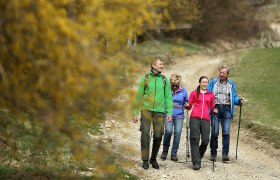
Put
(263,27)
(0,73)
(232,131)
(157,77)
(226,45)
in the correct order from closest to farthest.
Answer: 1. (0,73)
2. (157,77)
3. (232,131)
4. (226,45)
5. (263,27)

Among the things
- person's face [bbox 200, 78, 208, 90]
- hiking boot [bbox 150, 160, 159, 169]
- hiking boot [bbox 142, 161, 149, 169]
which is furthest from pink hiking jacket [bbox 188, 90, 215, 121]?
hiking boot [bbox 142, 161, 149, 169]

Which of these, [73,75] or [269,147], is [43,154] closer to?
[73,75]

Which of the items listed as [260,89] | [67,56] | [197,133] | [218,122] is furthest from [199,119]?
[260,89]

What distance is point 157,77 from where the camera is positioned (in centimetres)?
944

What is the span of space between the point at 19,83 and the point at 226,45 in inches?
1891


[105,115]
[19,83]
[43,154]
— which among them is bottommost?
[43,154]

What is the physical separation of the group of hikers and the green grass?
3.74 meters

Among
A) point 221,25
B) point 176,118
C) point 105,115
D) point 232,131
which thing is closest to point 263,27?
point 221,25

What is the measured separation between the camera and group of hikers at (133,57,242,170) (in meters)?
9.38

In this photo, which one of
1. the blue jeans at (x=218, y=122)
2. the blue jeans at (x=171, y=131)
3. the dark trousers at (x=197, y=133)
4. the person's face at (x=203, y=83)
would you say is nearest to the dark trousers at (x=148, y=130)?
the dark trousers at (x=197, y=133)

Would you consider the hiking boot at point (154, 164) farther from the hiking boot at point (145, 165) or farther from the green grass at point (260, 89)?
the green grass at point (260, 89)

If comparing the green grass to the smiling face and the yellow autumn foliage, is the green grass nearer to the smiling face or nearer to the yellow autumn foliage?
the smiling face

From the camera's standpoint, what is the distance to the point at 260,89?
904 inches

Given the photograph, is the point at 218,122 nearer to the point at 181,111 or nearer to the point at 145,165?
the point at 181,111
